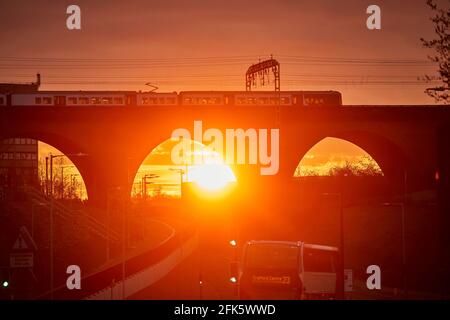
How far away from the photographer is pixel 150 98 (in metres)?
85.9

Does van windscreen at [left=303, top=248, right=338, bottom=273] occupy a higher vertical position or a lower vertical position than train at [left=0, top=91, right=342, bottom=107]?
lower

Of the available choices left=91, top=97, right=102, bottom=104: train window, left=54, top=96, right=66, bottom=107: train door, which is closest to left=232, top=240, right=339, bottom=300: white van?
left=91, top=97, right=102, bottom=104: train window

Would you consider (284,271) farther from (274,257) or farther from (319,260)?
(319,260)

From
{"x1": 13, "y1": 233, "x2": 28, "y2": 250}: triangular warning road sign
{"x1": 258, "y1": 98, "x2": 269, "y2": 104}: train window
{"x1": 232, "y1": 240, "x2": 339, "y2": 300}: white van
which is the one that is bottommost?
{"x1": 232, "y1": 240, "x2": 339, "y2": 300}: white van

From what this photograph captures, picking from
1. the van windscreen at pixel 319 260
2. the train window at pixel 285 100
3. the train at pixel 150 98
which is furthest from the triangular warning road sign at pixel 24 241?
the train window at pixel 285 100

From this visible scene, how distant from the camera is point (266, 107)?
80.7 meters

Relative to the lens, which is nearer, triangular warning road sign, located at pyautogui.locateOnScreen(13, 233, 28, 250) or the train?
triangular warning road sign, located at pyautogui.locateOnScreen(13, 233, 28, 250)

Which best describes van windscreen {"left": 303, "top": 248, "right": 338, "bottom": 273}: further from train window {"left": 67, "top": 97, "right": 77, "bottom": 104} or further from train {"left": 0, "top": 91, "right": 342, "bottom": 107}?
train window {"left": 67, "top": 97, "right": 77, "bottom": 104}

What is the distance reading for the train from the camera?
84.6 m

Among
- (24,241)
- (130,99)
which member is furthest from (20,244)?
(130,99)
